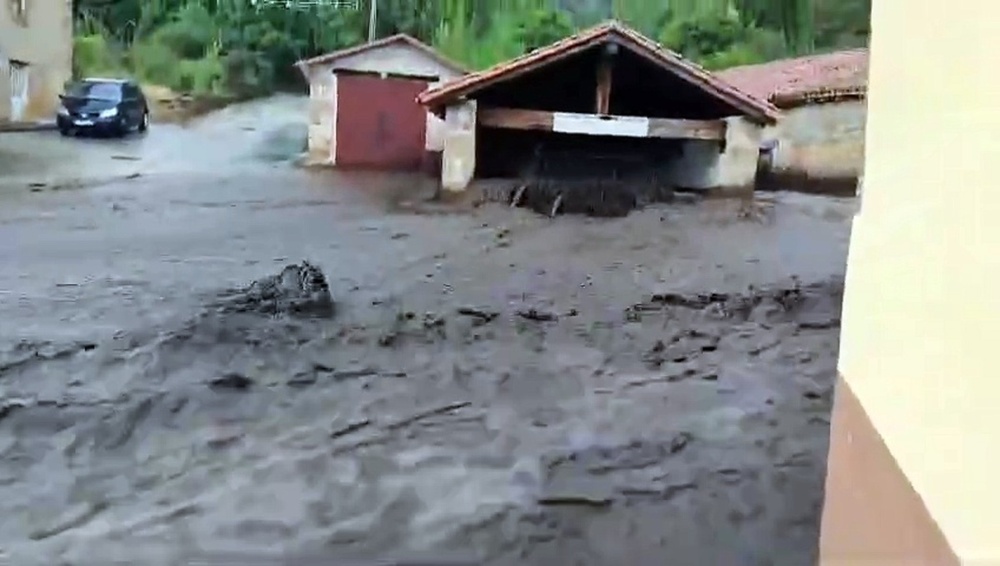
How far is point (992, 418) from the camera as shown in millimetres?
890

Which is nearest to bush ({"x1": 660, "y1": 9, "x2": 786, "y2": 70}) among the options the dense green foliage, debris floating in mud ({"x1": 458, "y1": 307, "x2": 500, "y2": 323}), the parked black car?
the dense green foliage

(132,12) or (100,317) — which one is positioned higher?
(132,12)

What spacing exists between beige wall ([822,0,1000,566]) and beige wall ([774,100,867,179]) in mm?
23

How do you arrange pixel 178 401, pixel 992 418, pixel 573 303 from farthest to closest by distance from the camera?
pixel 573 303, pixel 178 401, pixel 992 418

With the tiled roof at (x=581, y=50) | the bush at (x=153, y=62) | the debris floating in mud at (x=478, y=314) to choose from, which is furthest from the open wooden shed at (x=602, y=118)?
the bush at (x=153, y=62)

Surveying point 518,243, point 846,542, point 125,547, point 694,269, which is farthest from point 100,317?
point 846,542

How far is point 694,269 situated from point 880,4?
32 cm

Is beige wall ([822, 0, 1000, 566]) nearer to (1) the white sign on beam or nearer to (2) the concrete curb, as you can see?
(1) the white sign on beam

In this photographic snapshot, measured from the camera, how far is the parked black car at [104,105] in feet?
3.68

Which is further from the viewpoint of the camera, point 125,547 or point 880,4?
point 880,4

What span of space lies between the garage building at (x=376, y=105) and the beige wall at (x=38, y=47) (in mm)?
237

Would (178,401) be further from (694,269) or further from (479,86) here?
(694,269)

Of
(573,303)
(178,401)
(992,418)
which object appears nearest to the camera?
(992,418)

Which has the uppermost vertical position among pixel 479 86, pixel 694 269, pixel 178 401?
pixel 479 86
